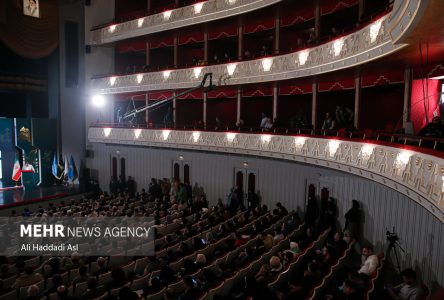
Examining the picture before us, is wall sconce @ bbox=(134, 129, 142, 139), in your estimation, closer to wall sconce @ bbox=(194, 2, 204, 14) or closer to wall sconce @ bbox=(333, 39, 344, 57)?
wall sconce @ bbox=(194, 2, 204, 14)

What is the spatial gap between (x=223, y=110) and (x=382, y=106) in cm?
912

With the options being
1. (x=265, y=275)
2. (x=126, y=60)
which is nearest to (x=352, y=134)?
(x=265, y=275)

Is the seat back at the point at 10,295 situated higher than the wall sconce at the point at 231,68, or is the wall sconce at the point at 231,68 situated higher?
the wall sconce at the point at 231,68

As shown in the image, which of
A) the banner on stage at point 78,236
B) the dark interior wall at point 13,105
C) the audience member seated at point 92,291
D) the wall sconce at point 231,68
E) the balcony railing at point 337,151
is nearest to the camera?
the balcony railing at point 337,151

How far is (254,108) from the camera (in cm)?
1848

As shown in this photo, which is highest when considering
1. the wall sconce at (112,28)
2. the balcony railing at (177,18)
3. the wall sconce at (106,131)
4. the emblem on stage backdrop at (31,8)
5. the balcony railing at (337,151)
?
the emblem on stage backdrop at (31,8)

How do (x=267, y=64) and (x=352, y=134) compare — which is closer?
(x=352, y=134)

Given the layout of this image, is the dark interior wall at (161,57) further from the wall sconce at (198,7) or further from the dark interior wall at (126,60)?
the wall sconce at (198,7)

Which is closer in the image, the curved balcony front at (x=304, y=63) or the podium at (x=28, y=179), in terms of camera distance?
the curved balcony front at (x=304, y=63)

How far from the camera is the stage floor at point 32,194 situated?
701 inches

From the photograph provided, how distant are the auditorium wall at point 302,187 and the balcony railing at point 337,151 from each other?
4.19 feet

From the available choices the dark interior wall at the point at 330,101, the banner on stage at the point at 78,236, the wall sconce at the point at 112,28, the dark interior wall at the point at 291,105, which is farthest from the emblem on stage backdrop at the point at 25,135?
the dark interior wall at the point at 330,101

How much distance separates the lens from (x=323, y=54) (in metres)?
11.0

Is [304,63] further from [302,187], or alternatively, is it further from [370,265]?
[370,265]
